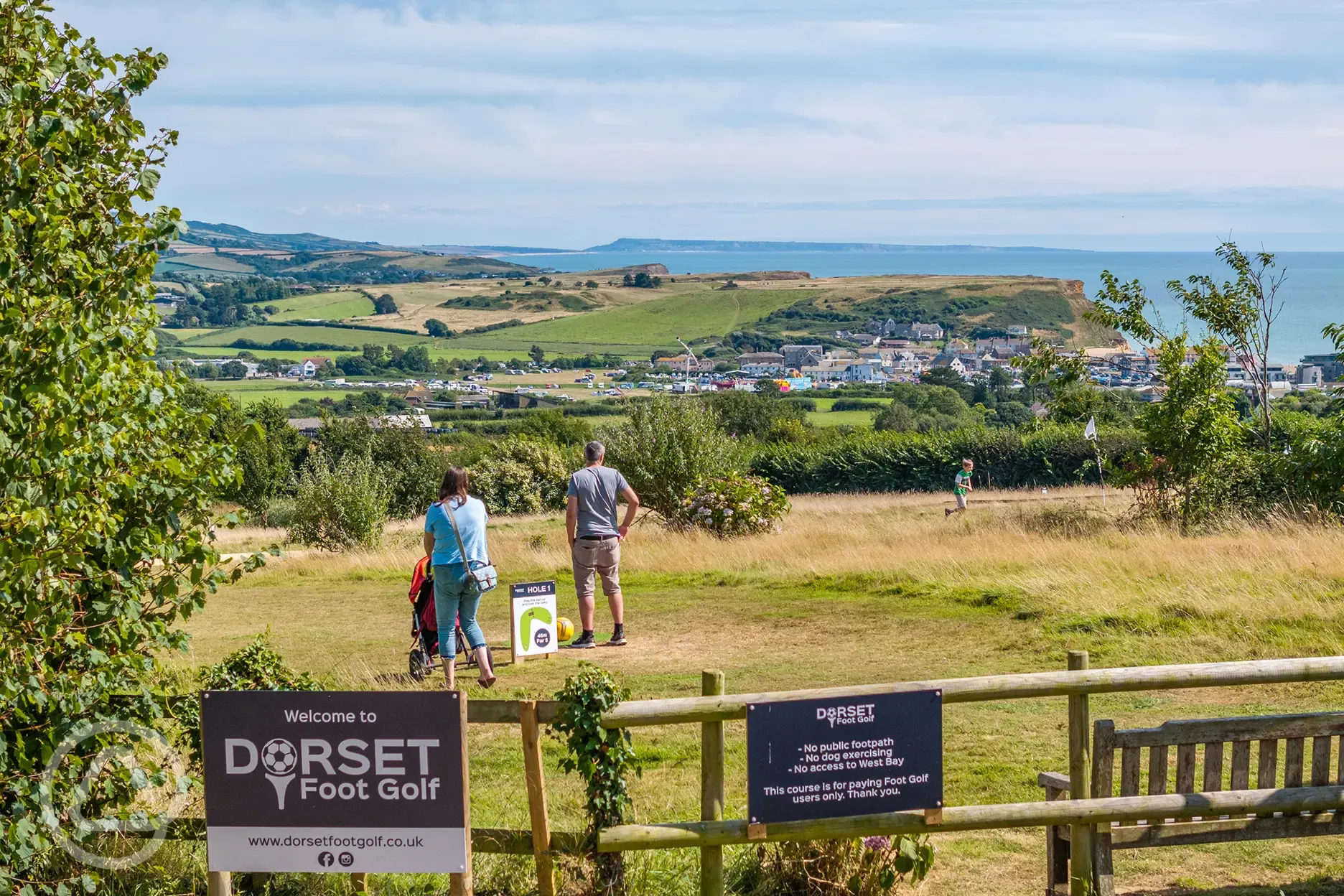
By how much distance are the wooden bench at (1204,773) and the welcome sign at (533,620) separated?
5974mm

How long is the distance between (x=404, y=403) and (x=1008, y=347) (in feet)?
292

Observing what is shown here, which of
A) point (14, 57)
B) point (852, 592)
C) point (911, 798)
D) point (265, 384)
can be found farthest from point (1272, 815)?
point (265, 384)

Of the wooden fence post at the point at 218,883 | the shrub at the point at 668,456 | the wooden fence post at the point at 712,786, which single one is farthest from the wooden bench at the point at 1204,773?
the shrub at the point at 668,456

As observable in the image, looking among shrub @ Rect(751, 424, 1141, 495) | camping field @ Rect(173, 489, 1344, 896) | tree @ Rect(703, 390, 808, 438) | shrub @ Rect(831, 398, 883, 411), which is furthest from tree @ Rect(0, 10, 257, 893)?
shrub @ Rect(831, 398, 883, 411)

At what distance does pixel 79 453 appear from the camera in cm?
549

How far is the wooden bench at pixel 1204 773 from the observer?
6.00 meters

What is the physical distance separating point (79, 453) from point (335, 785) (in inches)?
75.6

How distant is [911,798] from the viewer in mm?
5875

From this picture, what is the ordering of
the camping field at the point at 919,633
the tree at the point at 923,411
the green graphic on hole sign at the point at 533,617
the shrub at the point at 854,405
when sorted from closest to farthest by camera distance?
the camping field at the point at 919,633 < the green graphic on hole sign at the point at 533,617 < the tree at the point at 923,411 < the shrub at the point at 854,405

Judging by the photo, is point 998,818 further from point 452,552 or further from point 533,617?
point 533,617

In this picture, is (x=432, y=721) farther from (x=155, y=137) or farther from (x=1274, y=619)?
(x=1274, y=619)

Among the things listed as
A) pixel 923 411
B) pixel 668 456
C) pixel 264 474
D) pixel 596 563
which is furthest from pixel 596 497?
pixel 923 411

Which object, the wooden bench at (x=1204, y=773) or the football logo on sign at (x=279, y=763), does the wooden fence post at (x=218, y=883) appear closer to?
the football logo on sign at (x=279, y=763)

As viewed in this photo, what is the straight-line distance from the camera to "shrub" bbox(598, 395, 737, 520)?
23.5 m
